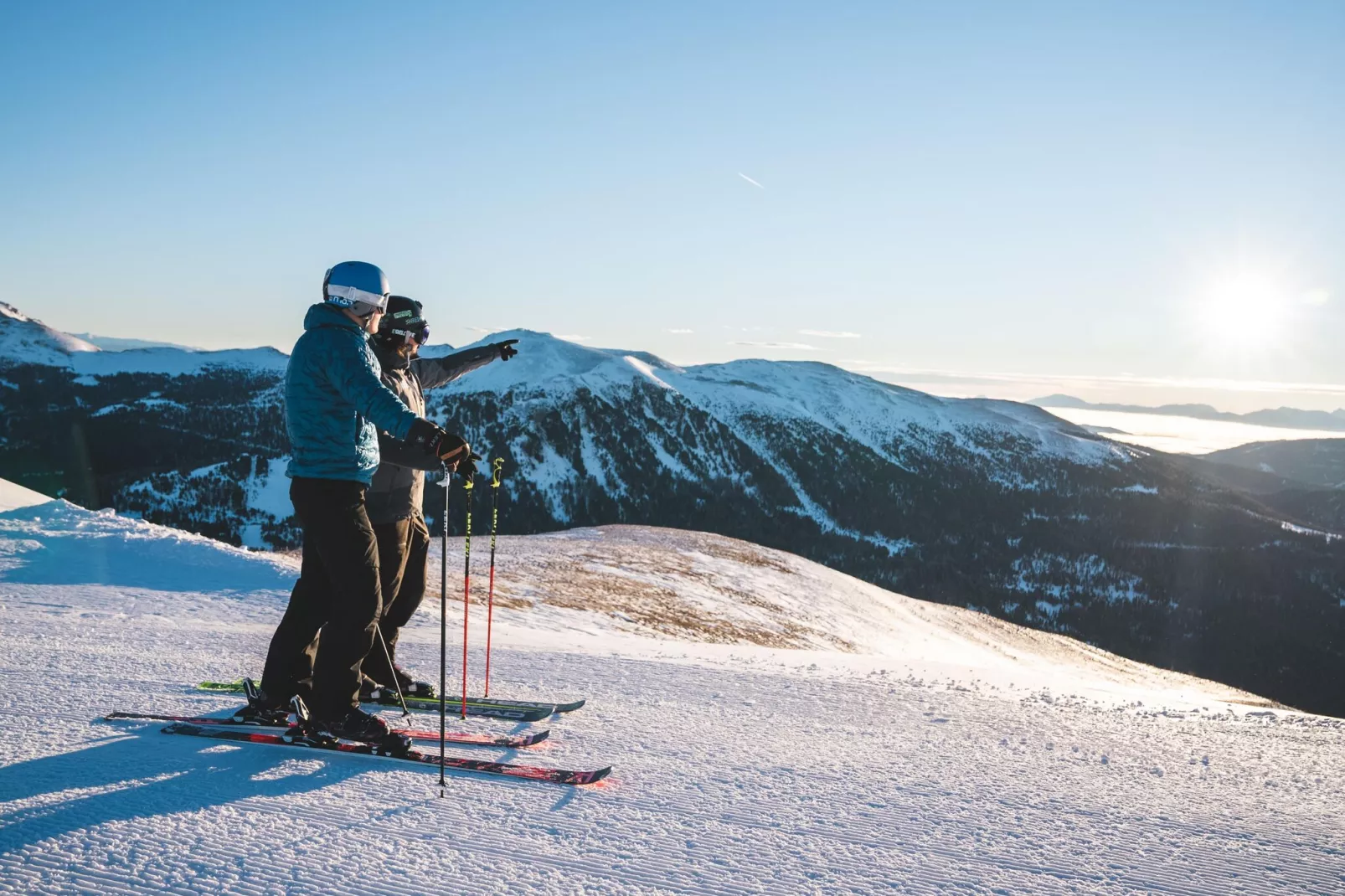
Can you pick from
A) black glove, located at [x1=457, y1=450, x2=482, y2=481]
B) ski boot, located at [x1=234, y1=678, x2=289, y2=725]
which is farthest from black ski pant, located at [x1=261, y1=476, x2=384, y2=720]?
black glove, located at [x1=457, y1=450, x2=482, y2=481]

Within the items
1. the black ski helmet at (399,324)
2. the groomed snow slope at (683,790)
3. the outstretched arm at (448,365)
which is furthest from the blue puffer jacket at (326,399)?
the outstretched arm at (448,365)

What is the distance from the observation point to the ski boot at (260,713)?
5.11 m

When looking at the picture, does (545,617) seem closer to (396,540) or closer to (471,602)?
(471,602)

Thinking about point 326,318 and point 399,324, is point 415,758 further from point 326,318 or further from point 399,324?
point 399,324

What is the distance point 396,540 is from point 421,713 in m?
1.33

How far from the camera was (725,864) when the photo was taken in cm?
357

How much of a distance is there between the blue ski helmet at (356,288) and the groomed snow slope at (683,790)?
8.69ft

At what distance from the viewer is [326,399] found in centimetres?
467

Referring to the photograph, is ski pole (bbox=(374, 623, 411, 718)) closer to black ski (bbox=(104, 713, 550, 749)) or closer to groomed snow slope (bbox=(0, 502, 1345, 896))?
black ski (bbox=(104, 713, 550, 749))

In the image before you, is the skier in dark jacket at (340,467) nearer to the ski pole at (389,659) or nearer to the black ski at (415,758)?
the black ski at (415,758)

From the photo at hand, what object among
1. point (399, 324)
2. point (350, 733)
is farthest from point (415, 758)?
point (399, 324)

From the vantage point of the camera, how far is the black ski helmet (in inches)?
237

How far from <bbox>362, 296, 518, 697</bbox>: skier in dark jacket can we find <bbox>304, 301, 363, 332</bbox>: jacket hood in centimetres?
81

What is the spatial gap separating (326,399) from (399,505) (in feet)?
4.28
